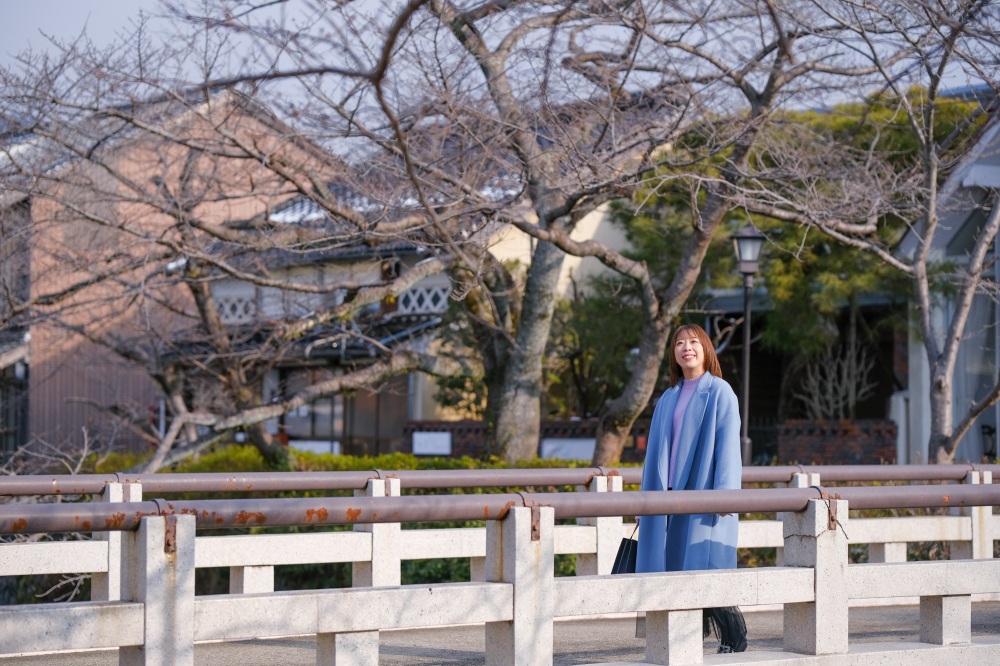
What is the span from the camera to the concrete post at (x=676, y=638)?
5.00 m

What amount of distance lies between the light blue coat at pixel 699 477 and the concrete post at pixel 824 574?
0.73m

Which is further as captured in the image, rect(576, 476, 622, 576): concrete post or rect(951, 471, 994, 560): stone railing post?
rect(951, 471, 994, 560): stone railing post

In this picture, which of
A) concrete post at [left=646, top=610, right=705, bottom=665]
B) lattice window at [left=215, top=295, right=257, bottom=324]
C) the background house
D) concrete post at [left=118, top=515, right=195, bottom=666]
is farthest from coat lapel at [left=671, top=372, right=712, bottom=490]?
the background house

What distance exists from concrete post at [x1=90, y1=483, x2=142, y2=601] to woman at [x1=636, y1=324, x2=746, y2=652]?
8.85 ft

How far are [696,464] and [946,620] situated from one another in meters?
1.37

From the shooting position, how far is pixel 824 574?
524 centimetres

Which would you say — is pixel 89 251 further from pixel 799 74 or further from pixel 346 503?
pixel 346 503

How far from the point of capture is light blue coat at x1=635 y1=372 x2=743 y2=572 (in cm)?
604

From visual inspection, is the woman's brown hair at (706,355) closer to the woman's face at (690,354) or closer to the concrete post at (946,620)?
the woman's face at (690,354)

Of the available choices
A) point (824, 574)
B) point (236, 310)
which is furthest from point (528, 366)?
point (824, 574)

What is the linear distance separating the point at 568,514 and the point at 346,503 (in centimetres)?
92

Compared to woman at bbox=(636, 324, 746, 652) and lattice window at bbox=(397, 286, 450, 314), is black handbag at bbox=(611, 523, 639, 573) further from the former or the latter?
lattice window at bbox=(397, 286, 450, 314)

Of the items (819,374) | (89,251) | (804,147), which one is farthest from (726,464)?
(819,374)

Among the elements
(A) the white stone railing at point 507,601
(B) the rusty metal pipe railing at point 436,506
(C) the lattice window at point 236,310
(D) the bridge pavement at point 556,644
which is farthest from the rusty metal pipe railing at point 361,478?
(C) the lattice window at point 236,310
